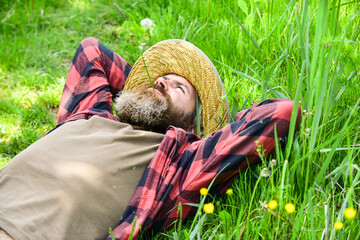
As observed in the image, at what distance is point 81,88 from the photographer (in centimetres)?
277

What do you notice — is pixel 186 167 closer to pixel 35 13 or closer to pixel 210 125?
pixel 210 125

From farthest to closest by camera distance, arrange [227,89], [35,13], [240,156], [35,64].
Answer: [35,13]
[35,64]
[227,89]
[240,156]

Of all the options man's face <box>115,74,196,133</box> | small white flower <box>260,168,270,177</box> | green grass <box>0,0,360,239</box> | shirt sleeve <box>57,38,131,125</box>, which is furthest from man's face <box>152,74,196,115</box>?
small white flower <box>260,168,270,177</box>

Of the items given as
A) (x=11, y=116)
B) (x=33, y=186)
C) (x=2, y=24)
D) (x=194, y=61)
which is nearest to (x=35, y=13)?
(x=2, y=24)

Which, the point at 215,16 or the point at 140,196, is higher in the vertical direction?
the point at 215,16

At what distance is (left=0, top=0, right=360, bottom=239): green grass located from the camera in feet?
5.31

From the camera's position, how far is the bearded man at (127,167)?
6.21 feet

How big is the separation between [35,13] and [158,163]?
107 inches

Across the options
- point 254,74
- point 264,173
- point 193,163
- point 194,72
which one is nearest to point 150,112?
point 194,72

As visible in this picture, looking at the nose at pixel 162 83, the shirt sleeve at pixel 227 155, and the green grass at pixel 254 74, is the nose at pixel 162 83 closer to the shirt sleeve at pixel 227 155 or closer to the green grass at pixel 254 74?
the green grass at pixel 254 74

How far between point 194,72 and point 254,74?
1.52 feet

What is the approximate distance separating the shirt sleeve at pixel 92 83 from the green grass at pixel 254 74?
0.45 m

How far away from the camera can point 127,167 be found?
2.07 metres

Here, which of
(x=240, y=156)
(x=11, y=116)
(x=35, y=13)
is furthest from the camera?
(x=35, y=13)
